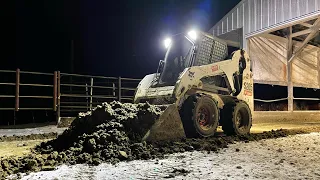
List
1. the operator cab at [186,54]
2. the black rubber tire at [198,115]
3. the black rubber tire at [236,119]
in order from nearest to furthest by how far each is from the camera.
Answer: the black rubber tire at [198,115] → the black rubber tire at [236,119] → the operator cab at [186,54]

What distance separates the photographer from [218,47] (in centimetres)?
914

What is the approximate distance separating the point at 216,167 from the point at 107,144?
1829 mm

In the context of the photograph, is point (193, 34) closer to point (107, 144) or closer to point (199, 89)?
point (199, 89)

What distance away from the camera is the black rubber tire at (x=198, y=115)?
7.13 metres

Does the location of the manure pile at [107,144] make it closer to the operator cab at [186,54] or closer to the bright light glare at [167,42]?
the operator cab at [186,54]

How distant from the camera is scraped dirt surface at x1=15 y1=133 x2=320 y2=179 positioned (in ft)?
13.7

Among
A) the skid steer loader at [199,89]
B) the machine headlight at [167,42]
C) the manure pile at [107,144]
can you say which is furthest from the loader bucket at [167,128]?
the machine headlight at [167,42]

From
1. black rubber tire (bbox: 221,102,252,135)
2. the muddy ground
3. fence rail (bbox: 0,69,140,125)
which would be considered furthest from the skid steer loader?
fence rail (bbox: 0,69,140,125)

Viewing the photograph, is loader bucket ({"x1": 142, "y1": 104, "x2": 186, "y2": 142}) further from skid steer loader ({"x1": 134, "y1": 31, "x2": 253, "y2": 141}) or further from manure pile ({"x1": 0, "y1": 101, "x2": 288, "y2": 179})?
manure pile ({"x1": 0, "y1": 101, "x2": 288, "y2": 179})

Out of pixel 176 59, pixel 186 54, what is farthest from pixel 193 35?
pixel 176 59

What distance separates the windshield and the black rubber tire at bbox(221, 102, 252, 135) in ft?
5.13

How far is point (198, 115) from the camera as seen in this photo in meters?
7.48

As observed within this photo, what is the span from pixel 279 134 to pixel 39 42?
33.7 meters

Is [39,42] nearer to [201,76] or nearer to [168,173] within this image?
[201,76]
